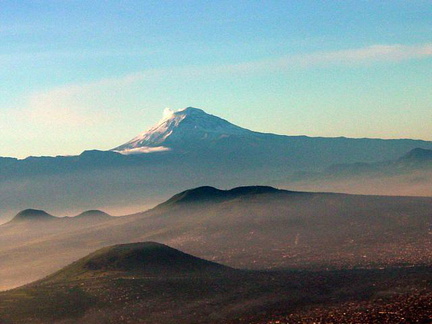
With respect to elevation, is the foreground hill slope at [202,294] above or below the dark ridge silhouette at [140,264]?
below

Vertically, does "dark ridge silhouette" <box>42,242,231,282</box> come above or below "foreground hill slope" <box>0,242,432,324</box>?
above

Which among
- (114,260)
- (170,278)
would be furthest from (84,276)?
(170,278)

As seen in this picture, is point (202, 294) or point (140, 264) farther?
point (140, 264)

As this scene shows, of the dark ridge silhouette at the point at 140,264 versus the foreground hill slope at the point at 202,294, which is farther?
the dark ridge silhouette at the point at 140,264

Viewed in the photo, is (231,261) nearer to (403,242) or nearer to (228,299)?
(403,242)

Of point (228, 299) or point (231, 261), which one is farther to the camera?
point (231, 261)
